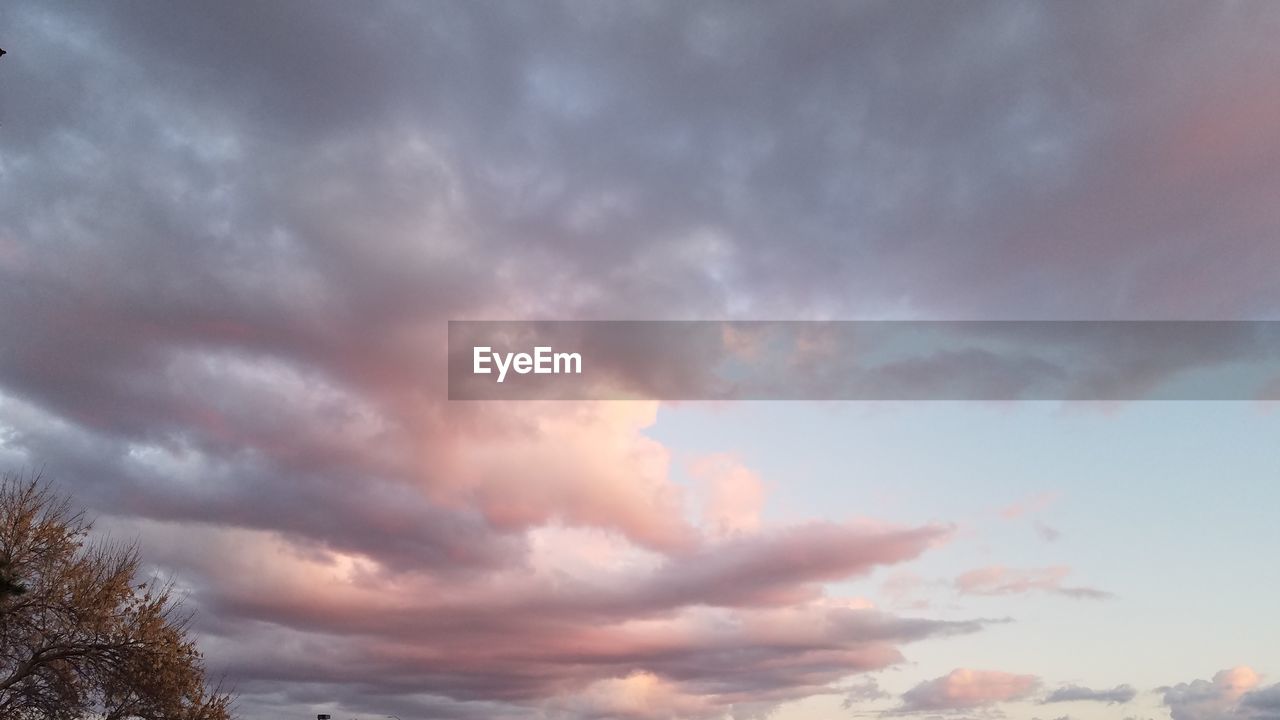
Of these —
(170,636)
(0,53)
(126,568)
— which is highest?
(0,53)

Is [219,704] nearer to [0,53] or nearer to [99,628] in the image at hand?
[99,628]

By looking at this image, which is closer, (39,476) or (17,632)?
(17,632)

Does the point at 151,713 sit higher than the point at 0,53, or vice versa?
the point at 0,53

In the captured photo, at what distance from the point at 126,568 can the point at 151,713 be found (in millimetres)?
5895

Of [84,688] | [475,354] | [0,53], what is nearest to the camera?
[0,53]

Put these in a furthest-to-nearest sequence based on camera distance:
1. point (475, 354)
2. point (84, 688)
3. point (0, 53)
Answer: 1. point (475, 354)
2. point (84, 688)
3. point (0, 53)

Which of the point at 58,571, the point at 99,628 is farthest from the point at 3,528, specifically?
the point at 99,628

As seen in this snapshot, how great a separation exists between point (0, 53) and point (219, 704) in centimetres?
2664

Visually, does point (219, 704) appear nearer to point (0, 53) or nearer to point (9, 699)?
point (9, 699)

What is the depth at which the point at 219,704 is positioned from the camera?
44.0 metres

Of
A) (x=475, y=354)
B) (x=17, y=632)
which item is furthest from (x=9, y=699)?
(x=475, y=354)

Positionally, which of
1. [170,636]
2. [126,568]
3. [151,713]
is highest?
[126,568]

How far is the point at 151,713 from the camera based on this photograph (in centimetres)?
4128

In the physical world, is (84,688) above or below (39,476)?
below
